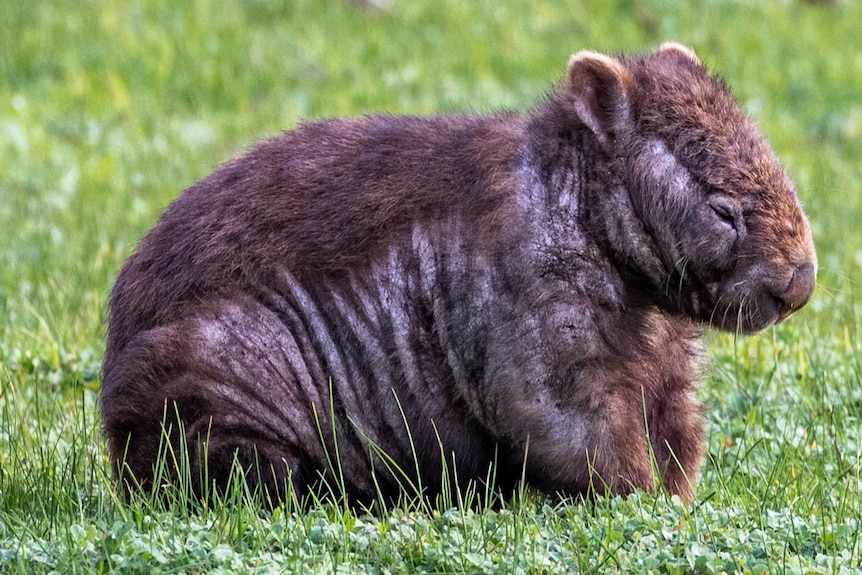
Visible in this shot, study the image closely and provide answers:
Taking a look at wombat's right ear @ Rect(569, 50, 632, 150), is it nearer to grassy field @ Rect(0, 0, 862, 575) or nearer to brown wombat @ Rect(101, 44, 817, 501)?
brown wombat @ Rect(101, 44, 817, 501)

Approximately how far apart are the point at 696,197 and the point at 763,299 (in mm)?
447

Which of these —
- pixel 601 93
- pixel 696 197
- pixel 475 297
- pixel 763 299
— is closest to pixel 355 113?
pixel 601 93

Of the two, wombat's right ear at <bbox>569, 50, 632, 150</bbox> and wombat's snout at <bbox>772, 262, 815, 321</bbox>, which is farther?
wombat's right ear at <bbox>569, 50, 632, 150</bbox>

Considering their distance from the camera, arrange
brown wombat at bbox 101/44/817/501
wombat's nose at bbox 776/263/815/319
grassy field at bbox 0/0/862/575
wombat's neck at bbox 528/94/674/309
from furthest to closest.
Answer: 1. wombat's neck at bbox 528/94/674/309
2. brown wombat at bbox 101/44/817/501
3. wombat's nose at bbox 776/263/815/319
4. grassy field at bbox 0/0/862/575

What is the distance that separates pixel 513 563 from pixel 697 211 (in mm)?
1582

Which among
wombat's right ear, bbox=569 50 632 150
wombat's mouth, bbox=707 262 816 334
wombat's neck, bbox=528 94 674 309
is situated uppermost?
wombat's right ear, bbox=569 50 632 150

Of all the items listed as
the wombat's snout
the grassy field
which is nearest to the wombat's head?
the wombat's snout

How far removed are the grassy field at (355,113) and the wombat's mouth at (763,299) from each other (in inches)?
21.2

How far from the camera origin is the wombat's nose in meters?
4.94

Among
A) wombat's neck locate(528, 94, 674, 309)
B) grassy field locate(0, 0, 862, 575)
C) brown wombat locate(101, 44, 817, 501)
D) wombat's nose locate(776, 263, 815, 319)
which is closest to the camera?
grassy field locate(0, 0, 862, 575)

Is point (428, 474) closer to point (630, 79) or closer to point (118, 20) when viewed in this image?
point (630, 79)

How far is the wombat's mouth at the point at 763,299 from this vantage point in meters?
4.94

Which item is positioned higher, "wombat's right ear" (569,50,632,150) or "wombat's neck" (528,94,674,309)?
"wombat's right ear" (569,50,632,150)

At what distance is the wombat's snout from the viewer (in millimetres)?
4938
